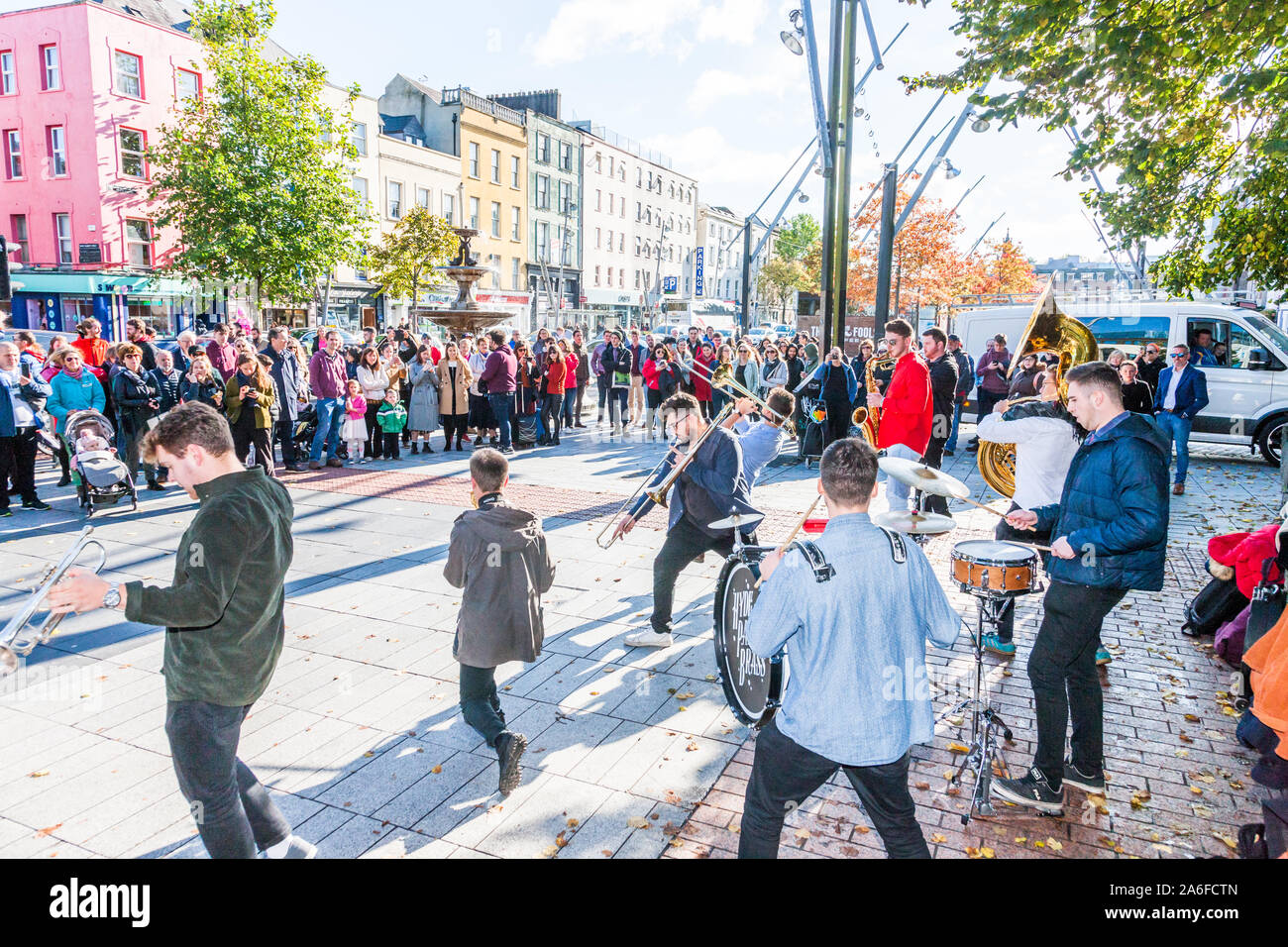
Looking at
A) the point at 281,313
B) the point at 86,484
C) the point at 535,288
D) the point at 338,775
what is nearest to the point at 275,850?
the point at 338,775

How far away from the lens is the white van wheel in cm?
1415

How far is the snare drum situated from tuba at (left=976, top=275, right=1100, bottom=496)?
2.79 metres

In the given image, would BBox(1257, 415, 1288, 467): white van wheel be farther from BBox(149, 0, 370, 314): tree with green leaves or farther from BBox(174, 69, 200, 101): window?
BBox(174, 69, 200, 101): window

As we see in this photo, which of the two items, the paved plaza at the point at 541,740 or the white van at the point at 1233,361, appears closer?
the paved plaza at the point at 541,740

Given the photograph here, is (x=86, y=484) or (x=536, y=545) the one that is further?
(x=86, y=484)

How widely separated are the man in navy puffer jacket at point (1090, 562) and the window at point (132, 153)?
34.4m

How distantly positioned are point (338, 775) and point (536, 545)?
158 centimetres

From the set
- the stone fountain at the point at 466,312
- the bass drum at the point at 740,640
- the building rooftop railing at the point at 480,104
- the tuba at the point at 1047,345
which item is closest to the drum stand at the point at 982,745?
the bass drum at the point at 740,640

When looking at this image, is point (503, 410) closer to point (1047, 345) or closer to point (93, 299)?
point (1047, 345)

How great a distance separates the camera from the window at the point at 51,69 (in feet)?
94.3

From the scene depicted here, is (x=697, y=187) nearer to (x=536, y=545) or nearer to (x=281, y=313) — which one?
(x=281, y=313)

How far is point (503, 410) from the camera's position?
15.0m

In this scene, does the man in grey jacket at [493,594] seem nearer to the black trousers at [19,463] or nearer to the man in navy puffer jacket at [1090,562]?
the man in navy puffer jacket at [1090,562]

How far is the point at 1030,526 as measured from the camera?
4512mm
